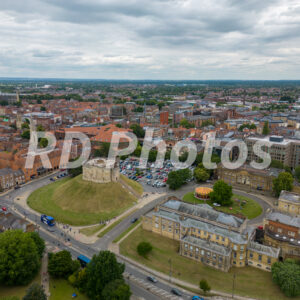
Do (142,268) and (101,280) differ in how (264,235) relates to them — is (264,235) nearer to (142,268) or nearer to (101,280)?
(142,268)

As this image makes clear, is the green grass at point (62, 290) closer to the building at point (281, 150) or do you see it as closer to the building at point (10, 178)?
the building at point (10, 178)

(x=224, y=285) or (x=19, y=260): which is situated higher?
(x=19, y=260)

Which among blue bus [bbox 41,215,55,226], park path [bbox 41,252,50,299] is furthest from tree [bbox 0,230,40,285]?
Answer: blue bus [bbox 41,215,55,226]

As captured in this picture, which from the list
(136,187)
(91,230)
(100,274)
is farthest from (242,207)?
(100,274)

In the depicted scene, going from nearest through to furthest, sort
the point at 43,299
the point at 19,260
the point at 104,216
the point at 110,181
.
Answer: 1. the point at 43,299
2. the point at 19,260
3. the point at 104,216
4. the point at 110,181

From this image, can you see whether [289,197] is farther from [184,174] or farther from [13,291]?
[13,291]

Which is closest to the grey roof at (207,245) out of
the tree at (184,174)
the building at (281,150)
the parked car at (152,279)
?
the parked car at (152,279)

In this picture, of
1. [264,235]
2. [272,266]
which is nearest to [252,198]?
[264,235]
